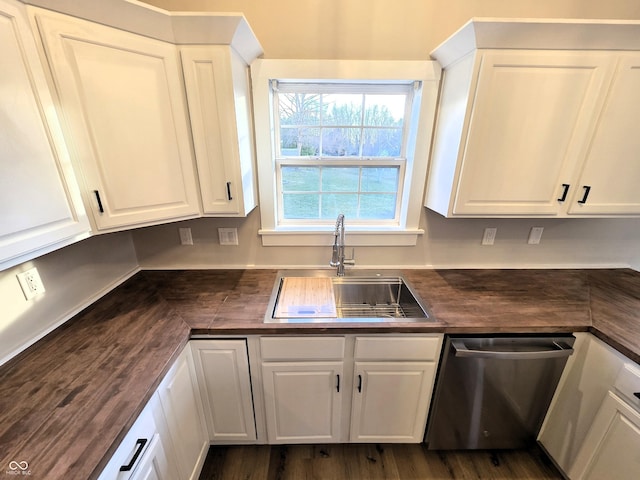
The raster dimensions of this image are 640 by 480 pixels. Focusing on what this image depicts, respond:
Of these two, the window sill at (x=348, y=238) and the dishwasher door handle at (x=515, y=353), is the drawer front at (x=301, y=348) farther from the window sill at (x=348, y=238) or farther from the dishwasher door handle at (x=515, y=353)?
the window sill at (x=348, y=238)

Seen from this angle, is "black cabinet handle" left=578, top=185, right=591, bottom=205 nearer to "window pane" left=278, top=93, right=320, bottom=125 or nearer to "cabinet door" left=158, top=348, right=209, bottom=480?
"window pane" left=278, top=93, right=320, bottom=125

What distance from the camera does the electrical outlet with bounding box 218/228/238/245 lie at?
1.74m

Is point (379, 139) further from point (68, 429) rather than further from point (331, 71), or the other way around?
point (68, 429)

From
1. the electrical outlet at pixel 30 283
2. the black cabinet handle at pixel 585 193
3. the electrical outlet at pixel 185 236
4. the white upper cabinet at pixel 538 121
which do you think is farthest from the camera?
the electrical outlet at pixel 185 236

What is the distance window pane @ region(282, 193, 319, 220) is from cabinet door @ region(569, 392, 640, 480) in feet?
5.71

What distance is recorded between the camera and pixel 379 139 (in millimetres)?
1694

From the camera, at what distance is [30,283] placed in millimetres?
1061

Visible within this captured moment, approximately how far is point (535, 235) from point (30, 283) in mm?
2741

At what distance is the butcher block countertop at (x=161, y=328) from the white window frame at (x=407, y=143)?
30 centimetres

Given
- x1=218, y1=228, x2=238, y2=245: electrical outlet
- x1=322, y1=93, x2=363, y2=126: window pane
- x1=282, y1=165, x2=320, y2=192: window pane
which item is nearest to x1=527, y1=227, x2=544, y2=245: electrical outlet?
x1=322, y1=93, x2=363, y2=126: window pane

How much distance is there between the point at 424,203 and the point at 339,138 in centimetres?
70

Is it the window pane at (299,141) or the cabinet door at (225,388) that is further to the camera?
the window pane at (299,141)

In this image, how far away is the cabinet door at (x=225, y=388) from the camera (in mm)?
1260

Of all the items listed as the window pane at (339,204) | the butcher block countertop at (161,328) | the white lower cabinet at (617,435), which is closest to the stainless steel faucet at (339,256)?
the window pane at (339,204)
